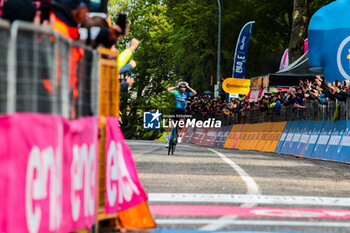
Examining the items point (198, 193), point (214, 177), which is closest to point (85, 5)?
point (198, 193)

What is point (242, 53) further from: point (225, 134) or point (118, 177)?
point (118, 177)

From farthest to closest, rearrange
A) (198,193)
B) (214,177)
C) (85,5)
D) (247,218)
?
(214,177)
(198,193)
(247,218)
(85,5)

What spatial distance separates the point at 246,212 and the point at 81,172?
3172 mm

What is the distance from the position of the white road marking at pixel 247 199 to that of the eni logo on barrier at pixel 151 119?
74820 millimetres

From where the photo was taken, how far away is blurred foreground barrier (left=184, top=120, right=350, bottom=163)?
815 inches

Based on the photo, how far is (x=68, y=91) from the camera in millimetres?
5984

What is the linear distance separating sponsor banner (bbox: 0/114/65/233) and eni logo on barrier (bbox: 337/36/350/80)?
24112 mm

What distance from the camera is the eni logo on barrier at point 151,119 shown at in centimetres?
8632

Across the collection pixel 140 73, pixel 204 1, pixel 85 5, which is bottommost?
pixel 140 73

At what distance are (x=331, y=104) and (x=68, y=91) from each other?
55.8 feet

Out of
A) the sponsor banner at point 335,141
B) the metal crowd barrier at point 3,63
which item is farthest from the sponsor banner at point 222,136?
the metal crowd barrier at point 3,63

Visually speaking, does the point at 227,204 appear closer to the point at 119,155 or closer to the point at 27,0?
the point at 119,155

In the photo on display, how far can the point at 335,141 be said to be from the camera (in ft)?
68.8

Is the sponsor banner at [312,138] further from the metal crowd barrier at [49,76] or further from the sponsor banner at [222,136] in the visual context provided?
the metal crowd barrier at [49,76]
